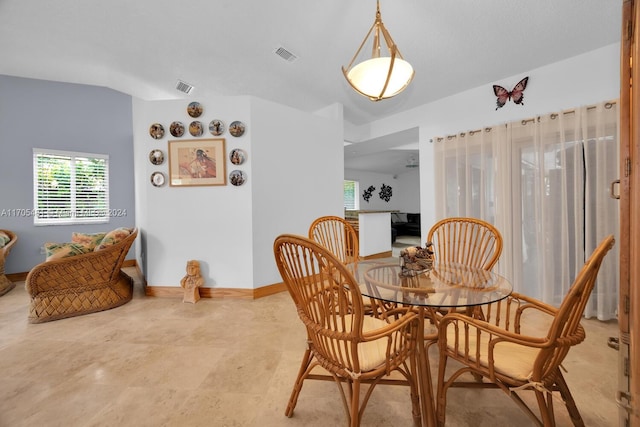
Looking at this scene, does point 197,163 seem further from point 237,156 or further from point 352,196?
point 352,196

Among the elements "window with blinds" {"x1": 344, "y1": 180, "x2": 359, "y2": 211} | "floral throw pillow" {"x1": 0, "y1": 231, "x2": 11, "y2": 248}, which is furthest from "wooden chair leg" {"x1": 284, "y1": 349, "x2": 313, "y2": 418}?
"window with blinds" {"x1": 344, "y1": 180, "x2": 359, "y2": 211}

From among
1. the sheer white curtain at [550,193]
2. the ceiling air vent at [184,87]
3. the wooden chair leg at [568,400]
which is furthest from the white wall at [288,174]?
the wooden chair leg at [568,400]

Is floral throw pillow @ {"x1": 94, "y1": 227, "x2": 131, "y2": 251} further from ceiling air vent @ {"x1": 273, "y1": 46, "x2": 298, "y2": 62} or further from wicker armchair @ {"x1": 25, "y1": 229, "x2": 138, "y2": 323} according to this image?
ceiling air vent @ {"x1": 273, "y1": 46, "x2": 298, "y2": 62}

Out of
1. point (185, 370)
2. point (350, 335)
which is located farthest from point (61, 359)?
point (350, 335)

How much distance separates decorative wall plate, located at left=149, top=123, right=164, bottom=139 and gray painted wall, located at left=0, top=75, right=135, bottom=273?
232cm

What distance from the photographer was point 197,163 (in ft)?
9.99

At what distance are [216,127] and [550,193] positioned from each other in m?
3.64

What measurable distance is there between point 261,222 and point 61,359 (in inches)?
76.1

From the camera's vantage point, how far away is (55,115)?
4.15 meters

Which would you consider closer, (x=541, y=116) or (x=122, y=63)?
(x=541, y=116)

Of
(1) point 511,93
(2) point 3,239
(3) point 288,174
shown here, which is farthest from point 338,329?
(2) point 3,239

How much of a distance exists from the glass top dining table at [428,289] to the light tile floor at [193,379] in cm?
35

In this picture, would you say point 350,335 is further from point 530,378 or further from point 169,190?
point 169,190

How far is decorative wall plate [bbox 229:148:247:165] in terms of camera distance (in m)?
3.00
